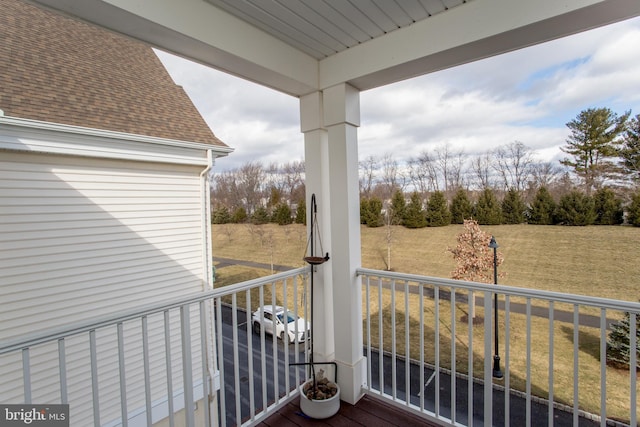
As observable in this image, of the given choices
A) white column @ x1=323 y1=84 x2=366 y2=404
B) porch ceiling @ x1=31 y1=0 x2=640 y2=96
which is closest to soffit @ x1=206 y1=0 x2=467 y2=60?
porch ceiling @ x1=31 y1=0 x2=640 y2=96

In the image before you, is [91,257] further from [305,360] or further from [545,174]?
[545,174]

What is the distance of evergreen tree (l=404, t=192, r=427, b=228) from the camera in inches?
148

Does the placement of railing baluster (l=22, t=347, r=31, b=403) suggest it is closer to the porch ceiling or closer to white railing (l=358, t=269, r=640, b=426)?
the porch ceiling

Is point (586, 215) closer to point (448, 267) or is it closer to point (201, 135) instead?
point (448, 267)

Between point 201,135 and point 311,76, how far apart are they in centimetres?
254

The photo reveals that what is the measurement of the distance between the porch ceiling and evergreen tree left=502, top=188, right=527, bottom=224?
5.72ft

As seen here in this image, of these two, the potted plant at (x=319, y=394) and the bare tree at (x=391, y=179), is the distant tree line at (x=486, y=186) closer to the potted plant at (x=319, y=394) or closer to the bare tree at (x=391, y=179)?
the bare tree at (x=391, y=179)

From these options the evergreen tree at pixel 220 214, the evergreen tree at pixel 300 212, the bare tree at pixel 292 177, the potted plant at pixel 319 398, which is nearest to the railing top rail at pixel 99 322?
the potted plant at pixel 319 398

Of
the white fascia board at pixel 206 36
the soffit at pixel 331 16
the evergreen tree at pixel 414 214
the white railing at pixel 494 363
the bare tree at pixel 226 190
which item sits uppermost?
the soffit at pixel 331 16

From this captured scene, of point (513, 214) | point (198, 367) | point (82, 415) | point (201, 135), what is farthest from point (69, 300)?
point (513, 214)

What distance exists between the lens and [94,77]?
3.75m

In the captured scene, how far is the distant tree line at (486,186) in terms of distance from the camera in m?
2.65

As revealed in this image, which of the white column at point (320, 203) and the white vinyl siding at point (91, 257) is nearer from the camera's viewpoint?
the white column at point (320, 203)

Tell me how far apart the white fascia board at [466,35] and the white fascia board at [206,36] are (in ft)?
1.20
